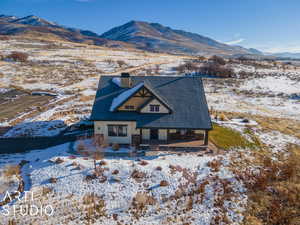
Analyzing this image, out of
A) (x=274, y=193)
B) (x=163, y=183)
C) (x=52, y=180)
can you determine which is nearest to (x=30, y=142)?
(x=52, y=180)

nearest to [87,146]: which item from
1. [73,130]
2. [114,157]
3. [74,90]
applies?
[114,157]

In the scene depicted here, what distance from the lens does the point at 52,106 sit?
36.7 meters

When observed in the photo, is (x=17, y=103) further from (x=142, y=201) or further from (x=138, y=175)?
(x=142, y=201)

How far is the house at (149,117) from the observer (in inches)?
863

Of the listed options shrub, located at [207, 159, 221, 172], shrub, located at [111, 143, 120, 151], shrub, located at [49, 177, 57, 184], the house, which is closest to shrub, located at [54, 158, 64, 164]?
shrub, located at [49, 177, 57, 184]

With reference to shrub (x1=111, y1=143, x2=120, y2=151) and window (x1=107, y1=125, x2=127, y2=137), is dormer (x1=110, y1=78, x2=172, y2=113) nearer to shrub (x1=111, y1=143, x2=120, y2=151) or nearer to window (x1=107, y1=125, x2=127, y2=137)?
window (x1=107, y1=125, x2=127, y2=137)

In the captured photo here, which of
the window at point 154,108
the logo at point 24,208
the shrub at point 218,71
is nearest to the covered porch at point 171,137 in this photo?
the window at point 154,108

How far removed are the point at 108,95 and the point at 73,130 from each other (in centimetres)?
699

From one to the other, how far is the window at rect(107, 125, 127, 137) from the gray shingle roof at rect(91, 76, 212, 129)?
1.07m

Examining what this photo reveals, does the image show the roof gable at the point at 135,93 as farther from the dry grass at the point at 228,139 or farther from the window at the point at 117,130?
the dry grass at the point at 228,139

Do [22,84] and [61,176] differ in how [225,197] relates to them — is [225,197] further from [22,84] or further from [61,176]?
[22,84]

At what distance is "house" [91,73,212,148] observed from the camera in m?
21.9

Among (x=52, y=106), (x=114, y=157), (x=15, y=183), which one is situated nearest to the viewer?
(x=15, y=183)

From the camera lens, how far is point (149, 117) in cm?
2248
